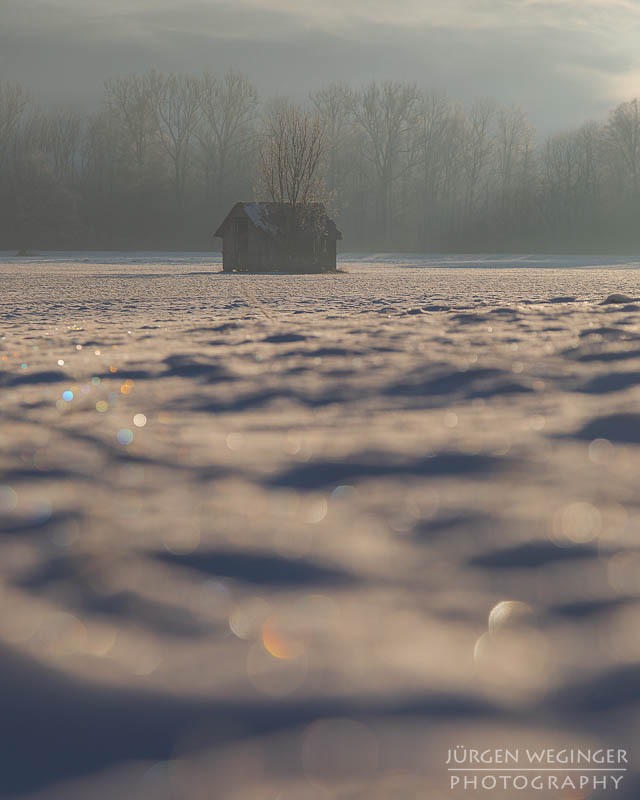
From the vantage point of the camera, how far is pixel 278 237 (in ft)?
91.0

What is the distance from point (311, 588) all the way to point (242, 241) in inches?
1109

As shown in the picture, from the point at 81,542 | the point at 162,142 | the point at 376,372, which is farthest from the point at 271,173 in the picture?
the point at 162,142

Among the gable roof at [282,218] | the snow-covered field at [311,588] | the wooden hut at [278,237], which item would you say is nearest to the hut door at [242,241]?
the wooden hut at [278,237]

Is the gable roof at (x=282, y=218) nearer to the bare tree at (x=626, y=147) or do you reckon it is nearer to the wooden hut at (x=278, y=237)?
the wooden hut at (x=278, y=237)

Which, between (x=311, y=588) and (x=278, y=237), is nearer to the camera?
(x=311, y=588)

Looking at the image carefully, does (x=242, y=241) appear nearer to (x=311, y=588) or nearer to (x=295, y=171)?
(x=295, y=171)

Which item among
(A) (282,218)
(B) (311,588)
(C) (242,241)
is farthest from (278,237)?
(B) (311,588)

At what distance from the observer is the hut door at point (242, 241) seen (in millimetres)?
27406

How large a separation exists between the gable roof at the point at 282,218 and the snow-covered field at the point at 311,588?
2565cm

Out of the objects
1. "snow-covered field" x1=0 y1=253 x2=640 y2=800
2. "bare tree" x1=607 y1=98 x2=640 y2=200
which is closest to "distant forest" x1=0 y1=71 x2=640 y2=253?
"bare tree" x1=607 y1=98 x2=640 y2=200

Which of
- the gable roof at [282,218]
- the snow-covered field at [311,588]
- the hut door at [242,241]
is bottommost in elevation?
the snow-covered field at [311,588]

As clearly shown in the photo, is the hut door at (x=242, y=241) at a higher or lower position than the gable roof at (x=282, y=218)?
lower

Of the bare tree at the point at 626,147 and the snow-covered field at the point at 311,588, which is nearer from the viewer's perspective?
the snow-covered field at the point at 311,588

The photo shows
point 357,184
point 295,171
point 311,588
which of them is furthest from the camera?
point 357,184
